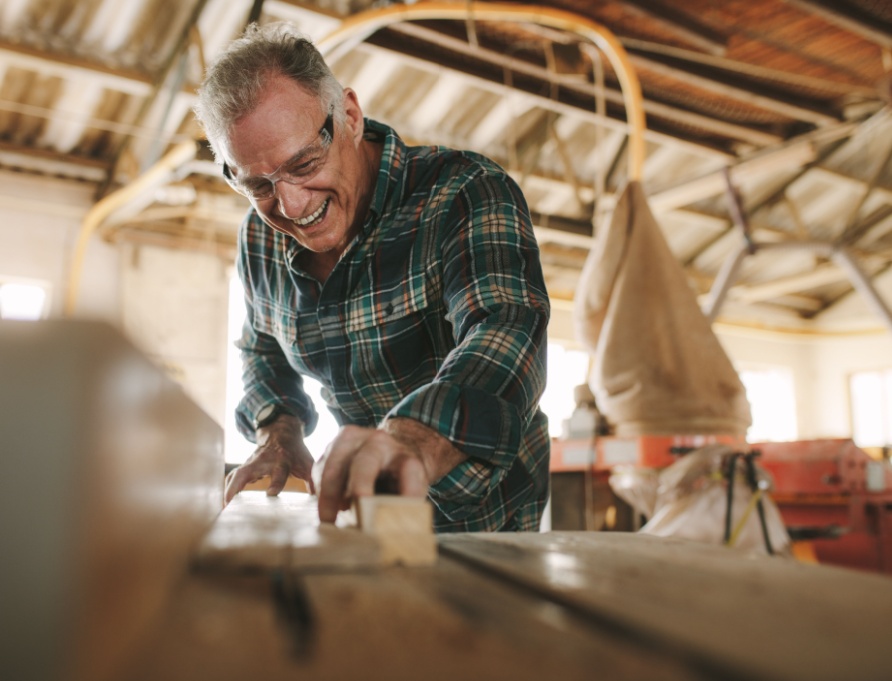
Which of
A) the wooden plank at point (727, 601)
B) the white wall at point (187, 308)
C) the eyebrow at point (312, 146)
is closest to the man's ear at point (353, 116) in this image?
the eyebrow at point (312, 146)

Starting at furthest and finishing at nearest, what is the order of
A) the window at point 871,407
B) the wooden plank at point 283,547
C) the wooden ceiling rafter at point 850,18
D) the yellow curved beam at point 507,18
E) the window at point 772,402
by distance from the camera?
the window at point 772,402 → the window at point 871,407 → the wooden ceiling rafter at point 850,18 → the yellow curved beam at point 507,18 → the wooden plank at point 283,547

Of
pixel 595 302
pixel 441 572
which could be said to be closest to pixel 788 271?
pixel 595 302

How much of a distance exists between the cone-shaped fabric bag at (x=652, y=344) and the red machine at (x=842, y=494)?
2.59 feet

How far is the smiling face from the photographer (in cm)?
160

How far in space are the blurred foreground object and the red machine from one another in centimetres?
411

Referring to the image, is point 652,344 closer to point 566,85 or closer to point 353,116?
point 353,116

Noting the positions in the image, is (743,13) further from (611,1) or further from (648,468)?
(648,468)

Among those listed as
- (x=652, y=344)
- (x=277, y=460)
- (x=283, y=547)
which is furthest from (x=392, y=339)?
(x=652, y=344)

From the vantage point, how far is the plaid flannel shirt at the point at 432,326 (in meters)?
1.25

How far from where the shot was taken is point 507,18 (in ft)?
12.8

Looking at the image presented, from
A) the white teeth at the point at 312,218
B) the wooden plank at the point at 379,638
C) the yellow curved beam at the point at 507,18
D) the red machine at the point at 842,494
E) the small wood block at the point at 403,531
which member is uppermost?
the yellow curved beam at the point at 507,18

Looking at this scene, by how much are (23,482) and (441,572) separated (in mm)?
430

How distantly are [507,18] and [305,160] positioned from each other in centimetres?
267

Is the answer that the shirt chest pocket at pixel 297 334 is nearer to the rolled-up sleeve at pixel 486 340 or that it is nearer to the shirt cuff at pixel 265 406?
the shirt cuff at pixel 265 406
